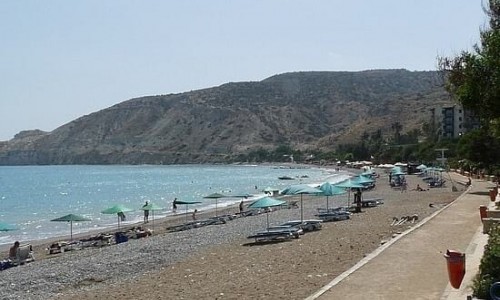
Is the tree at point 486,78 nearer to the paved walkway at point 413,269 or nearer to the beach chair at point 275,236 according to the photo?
the paved walkway at point 413,269

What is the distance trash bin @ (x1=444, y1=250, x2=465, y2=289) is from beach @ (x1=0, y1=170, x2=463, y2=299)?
333cm

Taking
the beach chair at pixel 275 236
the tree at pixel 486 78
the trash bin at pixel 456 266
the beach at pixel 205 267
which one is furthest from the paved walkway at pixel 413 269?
the beach chair at pixel 275 236

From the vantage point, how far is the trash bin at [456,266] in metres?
8.11

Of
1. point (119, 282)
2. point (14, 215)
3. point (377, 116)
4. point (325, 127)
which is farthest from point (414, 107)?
point (119, 282)

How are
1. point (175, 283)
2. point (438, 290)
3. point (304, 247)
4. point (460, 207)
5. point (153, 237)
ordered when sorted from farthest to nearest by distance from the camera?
point (153, 237), point (460, 207), point (304, 247), point (175, 283), point (438, 290)

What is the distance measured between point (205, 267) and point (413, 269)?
260 inches

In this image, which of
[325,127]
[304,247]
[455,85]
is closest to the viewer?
[455,85]

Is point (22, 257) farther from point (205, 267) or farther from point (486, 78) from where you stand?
point (486, 78)

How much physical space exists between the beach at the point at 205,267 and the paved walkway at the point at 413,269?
1.06 m

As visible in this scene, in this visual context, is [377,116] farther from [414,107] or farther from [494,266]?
[494,266]

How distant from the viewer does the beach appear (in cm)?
1288

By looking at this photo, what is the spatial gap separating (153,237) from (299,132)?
6453 inches

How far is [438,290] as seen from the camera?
939cm

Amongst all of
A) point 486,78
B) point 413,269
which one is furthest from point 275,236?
point 486,78
